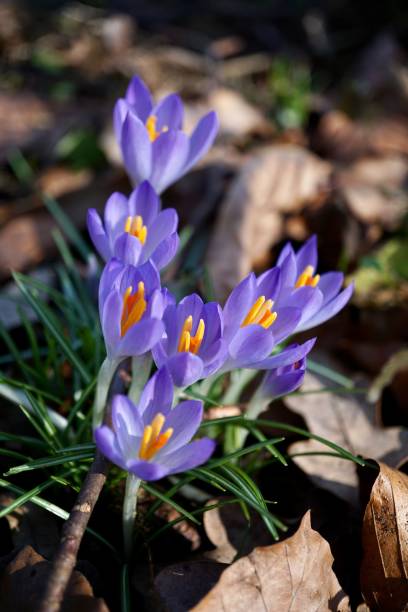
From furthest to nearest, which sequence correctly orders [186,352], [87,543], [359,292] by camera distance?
[359,292], [87,543], [186,352]

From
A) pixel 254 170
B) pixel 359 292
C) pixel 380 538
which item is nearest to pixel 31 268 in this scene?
pixel 254 170

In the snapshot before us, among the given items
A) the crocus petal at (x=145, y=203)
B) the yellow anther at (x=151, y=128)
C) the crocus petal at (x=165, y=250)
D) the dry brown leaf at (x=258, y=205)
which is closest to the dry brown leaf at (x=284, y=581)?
the crocus petal at (x=165, y=250)

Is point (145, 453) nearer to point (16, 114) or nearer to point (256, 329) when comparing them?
point (256, 329)

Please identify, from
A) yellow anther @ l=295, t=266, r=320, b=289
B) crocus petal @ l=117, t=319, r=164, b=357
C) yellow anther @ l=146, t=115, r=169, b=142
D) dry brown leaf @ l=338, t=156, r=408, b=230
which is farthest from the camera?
dry brown leaf @ l=338, t=156, r=408, b=230

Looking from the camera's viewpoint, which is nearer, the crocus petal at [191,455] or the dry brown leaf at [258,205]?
the crocus petal at [191,455]

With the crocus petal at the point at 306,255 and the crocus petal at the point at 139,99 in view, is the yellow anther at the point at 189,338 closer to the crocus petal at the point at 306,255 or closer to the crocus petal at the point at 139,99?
the crocus petal at the point at 306,255

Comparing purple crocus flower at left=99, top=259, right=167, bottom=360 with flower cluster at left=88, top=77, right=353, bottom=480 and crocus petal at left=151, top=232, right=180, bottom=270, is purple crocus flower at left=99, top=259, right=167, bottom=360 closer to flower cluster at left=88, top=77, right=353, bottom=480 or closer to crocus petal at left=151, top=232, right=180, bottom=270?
flower cluster at left=88, top=77, right=353, bottom=480

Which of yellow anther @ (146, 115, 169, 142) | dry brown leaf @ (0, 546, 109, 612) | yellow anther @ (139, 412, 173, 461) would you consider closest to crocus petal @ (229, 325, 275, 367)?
yellow anther @ (139, 412, 173, 461)
